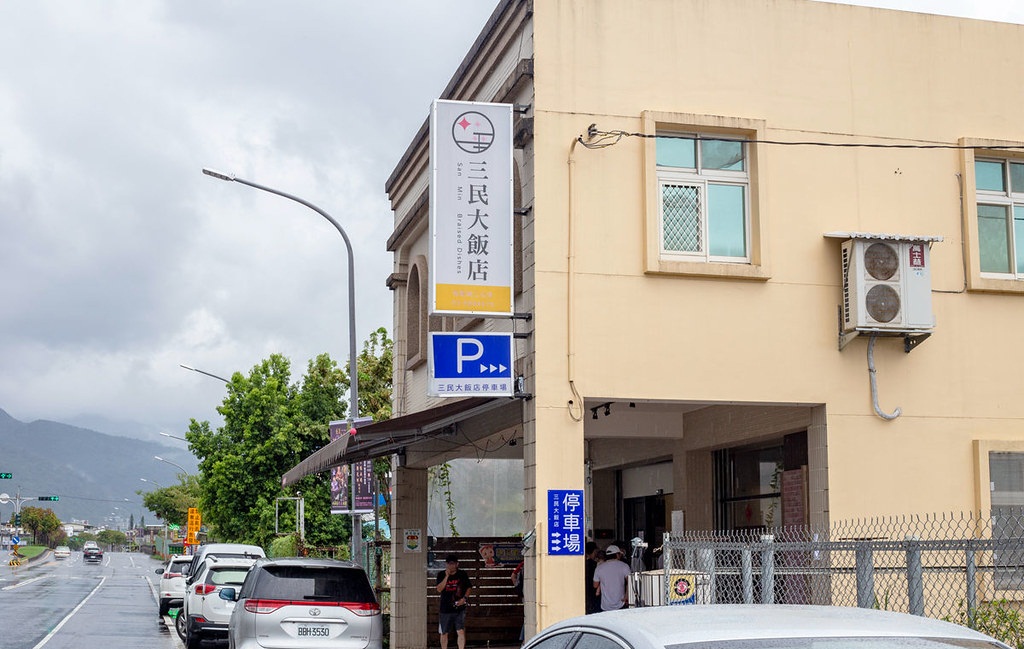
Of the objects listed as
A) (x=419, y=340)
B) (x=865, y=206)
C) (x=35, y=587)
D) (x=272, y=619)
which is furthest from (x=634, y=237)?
(x=35, y=587)

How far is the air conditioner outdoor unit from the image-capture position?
13812mm

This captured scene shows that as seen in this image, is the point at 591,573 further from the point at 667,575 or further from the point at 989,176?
the point at 989,176

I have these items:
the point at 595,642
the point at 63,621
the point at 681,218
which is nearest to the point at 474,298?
the point at 681,218

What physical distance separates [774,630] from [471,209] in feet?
30.6

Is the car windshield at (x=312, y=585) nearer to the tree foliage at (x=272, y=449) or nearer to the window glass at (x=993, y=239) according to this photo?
the window glass at (x=993, y=239)

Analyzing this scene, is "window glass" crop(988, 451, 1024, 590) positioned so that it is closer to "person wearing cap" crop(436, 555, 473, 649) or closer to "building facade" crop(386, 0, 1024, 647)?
"building facade" crop(386, 0, 1024, 647)

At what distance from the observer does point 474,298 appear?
1339 cm

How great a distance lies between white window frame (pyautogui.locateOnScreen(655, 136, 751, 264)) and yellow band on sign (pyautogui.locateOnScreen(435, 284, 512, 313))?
6.46ft

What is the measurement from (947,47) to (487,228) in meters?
6.04

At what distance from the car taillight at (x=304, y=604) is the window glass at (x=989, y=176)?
8738mm

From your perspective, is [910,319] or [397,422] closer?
[910,319]

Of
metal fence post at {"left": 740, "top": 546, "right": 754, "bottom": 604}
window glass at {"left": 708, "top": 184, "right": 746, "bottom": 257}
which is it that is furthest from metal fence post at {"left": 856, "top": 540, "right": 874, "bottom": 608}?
window glass at {"left": 708, "top": 184, "right": 746, "bottom": 257}

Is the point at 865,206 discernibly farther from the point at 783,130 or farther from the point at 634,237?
the point at 634,237

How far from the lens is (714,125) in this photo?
46.7 ft
